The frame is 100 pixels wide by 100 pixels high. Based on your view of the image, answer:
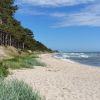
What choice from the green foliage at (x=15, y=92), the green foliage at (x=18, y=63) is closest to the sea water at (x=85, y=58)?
the green foliage at (x=18, y=63)

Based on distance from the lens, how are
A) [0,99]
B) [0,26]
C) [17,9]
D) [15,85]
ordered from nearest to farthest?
[0,99] < [15,85] < [0,26] < [17,9]

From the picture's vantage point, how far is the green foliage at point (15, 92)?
750cm

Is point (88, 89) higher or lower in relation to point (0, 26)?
lower

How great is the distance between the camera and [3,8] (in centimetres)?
5916

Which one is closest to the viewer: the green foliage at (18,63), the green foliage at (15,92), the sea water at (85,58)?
the green foliage at (15,92)

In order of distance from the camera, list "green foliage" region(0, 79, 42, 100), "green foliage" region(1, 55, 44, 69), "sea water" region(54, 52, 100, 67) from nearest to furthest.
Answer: "green foliage" region(0, 79, 42, 100) → "green foliage" region(1, 55, 44, 69) → "sea water" region(54, 52, 100, 67)

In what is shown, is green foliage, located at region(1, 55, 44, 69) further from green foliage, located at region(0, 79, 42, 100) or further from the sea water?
the sea water

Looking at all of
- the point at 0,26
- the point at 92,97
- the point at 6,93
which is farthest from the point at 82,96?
the point at 0,26

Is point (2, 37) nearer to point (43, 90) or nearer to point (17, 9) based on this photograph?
point (17, 9)

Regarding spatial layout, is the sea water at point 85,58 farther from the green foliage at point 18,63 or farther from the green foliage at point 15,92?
the green foliage at point 15,92

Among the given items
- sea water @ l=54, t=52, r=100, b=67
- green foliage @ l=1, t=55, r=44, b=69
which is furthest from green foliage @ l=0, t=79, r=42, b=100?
sea water @ l=54, t=52, r=100, b=67

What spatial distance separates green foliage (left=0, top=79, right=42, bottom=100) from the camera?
7.50 m

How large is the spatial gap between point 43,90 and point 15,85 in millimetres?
4087

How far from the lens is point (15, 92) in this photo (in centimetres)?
812
